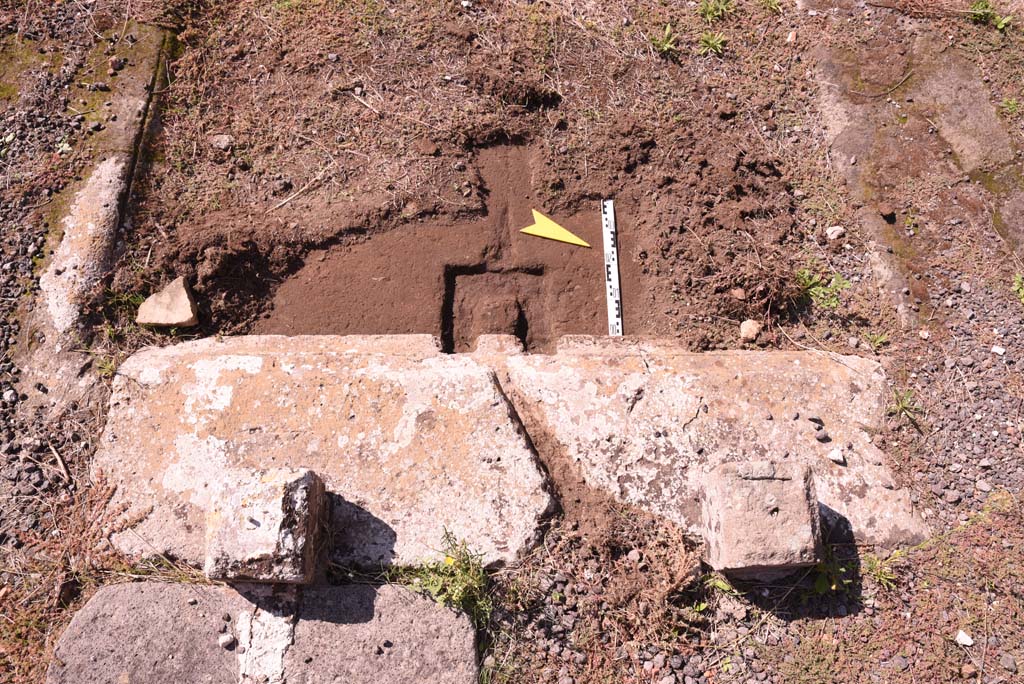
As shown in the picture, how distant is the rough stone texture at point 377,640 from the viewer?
2559mm

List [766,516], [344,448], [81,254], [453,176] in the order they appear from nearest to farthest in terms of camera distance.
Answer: [766,516] → [344,448] → [81,254] → [453,176]

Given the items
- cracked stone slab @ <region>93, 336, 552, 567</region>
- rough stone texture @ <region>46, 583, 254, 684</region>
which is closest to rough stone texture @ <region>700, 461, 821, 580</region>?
cracked stone slab @ <region>93, 336, 552, 567</region>

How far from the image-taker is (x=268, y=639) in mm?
2580

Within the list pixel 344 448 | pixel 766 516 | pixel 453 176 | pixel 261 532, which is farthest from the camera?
pixel 453 176

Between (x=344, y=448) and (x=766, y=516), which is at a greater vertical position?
(x=766, y=516)

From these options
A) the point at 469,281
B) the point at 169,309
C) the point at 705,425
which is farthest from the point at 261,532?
the point at 705,425

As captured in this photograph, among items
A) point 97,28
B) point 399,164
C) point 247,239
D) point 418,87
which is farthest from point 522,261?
point 97,28

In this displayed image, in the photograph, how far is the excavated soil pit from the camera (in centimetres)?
333

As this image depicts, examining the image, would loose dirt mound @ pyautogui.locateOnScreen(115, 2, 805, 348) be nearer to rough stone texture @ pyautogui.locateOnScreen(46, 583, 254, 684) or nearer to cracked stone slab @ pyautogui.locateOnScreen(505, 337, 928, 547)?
cracked stone slab @ pyautogui.locateOnScreen(505, 337, 928, 547)

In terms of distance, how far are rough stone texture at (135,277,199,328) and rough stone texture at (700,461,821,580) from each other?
103 inches

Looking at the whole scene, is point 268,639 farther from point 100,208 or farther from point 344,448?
point 100,208

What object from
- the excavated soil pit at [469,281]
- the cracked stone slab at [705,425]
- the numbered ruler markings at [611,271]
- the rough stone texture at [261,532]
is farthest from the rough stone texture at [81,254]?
the numbered ruler markings at [611,271]

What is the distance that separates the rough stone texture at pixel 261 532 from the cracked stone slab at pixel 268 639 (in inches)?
10.5

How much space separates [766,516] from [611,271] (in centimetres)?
152
